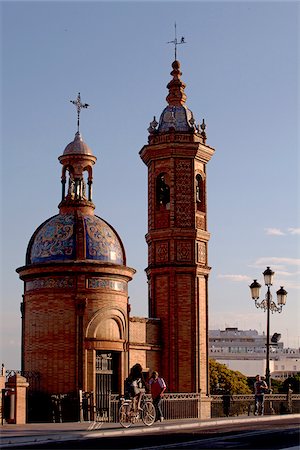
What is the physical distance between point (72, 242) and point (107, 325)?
3713mm

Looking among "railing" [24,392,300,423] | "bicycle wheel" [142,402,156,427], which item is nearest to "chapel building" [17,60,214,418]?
"railing" [24,392,300,423]

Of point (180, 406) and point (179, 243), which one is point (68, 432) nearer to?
point (180, 406)

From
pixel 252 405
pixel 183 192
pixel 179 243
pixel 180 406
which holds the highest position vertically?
pixel 183 192

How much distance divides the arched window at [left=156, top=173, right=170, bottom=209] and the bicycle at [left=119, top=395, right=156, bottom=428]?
62.5 ft

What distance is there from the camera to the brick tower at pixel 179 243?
140 feet

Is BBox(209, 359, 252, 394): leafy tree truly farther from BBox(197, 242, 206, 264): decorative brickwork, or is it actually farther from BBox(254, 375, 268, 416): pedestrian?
BBox(254, 375, 268, 416): pedestrian

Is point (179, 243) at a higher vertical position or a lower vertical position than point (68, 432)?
higher

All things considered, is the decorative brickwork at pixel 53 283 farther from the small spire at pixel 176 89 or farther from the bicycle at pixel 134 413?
the small spire at pixel 176 89

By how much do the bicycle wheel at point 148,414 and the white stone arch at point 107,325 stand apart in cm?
1135

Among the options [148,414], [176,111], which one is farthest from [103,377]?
[176,111]

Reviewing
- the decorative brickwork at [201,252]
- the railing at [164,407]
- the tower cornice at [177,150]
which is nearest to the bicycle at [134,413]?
the railing at [164,407]

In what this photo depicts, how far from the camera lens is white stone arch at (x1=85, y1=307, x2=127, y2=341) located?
37562mm

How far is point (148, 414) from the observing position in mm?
26047

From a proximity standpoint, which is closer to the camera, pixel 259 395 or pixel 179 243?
pixel 259 395
